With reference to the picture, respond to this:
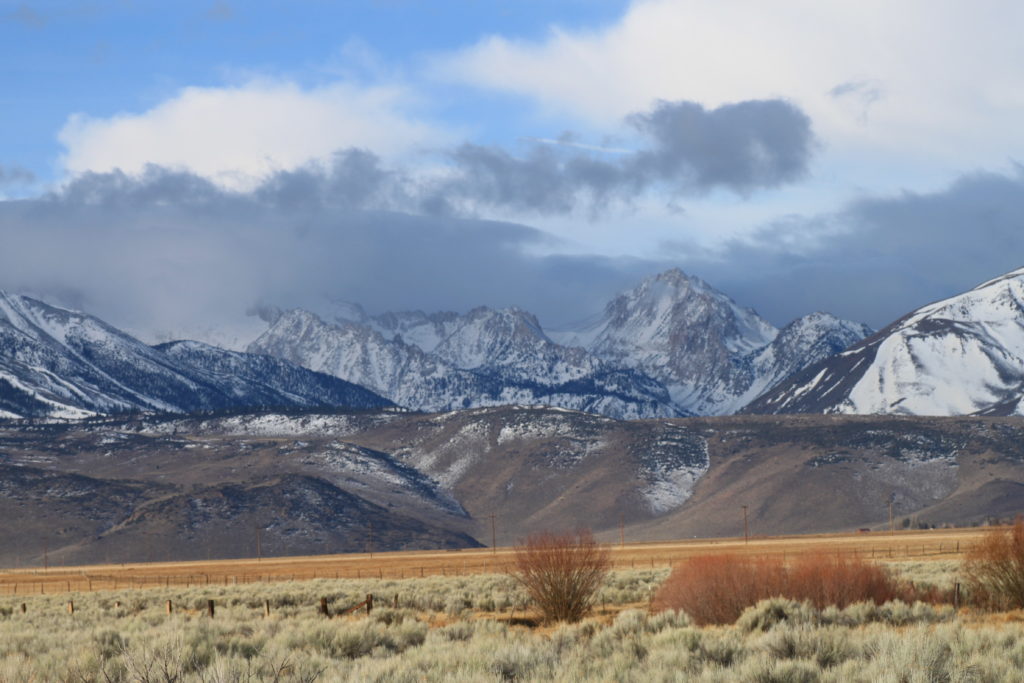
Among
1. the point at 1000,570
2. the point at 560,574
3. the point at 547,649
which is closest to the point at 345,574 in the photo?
the point at 560,574

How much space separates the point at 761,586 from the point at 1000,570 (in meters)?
6.91

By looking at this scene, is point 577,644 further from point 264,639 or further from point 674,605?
point 674,605

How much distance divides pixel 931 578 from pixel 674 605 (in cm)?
1645

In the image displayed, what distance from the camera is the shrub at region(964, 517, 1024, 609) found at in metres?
35.2

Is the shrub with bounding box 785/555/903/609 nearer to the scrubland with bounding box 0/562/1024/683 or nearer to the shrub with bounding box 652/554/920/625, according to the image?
the shrub with bounding box 652/554/920/625

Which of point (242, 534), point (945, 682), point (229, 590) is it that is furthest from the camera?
point (242, 534)

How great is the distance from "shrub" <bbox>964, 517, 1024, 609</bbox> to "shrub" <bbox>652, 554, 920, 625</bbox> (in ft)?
6.64

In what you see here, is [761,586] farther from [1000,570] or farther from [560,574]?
[1000,570]

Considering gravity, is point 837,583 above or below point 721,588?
below

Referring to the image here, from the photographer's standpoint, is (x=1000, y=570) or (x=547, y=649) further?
(x=1000, y=570)

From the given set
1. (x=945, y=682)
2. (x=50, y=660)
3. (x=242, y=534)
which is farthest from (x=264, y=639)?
(x=242, y=534)

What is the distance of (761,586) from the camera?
3447 cm

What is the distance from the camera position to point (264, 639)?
93.8 feet

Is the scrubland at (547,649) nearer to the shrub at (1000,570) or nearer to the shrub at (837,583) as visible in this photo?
the shrub at (837,583)
